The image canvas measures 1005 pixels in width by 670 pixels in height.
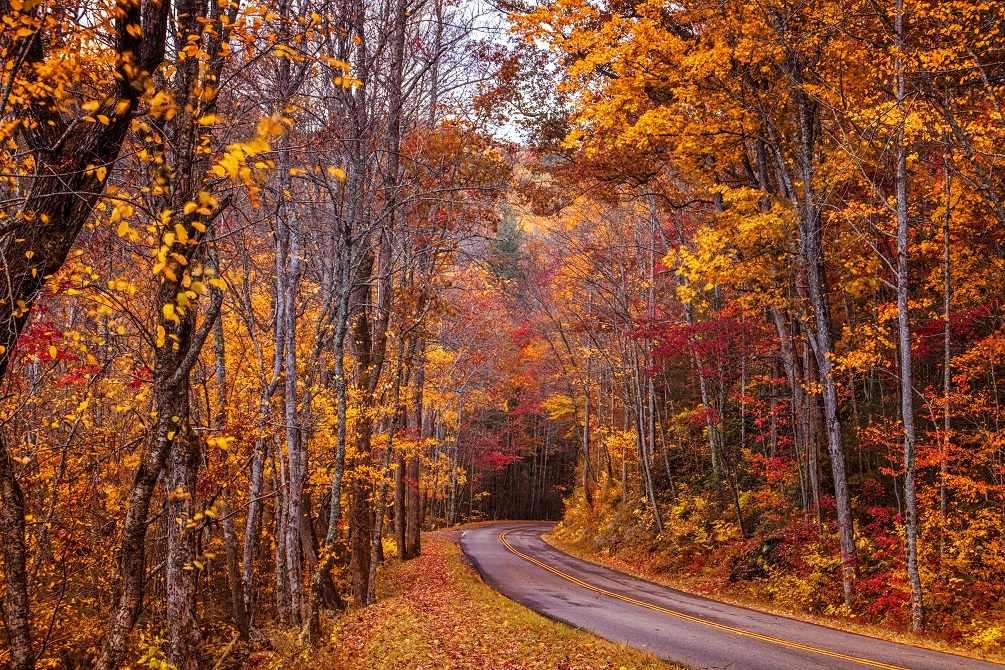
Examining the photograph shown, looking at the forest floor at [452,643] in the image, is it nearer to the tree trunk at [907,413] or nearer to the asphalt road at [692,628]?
the asphalt road at [692,628]

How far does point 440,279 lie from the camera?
1681cm

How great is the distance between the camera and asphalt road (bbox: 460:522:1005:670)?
8469 mm

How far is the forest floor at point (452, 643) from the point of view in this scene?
811 cm

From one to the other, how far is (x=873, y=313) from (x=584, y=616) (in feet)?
44.1

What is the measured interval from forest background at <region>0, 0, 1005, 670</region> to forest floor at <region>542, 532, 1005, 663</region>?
285 mm

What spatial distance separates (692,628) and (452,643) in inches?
173

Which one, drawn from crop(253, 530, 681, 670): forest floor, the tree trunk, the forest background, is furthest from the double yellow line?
the tree trunk

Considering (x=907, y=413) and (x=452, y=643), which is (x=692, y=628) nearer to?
(x=452, y=643)

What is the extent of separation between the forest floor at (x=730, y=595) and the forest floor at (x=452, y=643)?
5.57m

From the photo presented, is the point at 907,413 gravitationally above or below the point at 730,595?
above

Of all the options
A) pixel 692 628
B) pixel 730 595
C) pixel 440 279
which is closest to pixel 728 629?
pixel 692 628

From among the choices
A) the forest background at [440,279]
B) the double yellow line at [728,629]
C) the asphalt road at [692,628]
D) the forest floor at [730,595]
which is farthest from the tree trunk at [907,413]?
the double yellow line at [728,629]

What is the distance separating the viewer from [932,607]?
11.5 meters

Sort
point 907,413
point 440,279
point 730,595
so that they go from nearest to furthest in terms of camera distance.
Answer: point 907,413, point 730,595, point 440,279
